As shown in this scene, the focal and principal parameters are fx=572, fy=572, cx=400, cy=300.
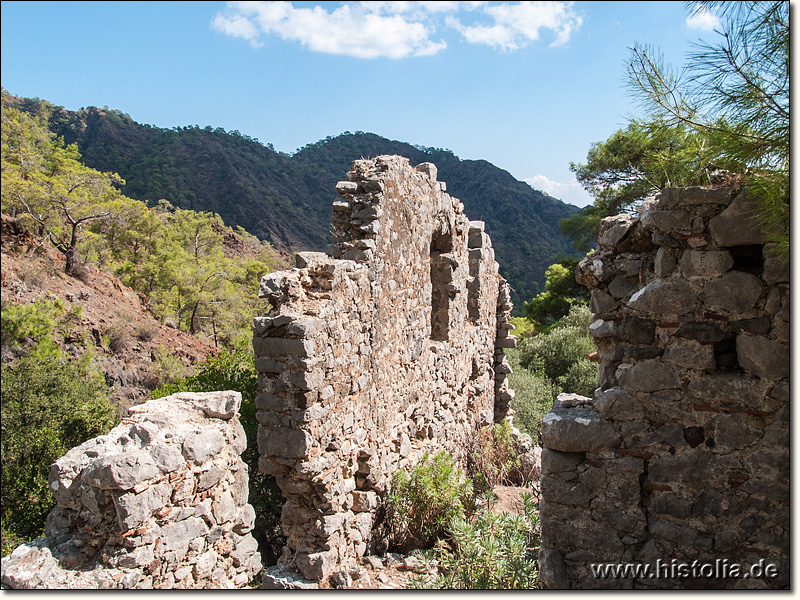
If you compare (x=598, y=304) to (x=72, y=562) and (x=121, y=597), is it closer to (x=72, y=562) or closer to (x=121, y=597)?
(x=121, y=597)

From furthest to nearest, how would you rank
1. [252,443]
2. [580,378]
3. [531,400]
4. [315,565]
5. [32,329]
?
[32,329], [580,378], [531,400], [252,443], [315,565]

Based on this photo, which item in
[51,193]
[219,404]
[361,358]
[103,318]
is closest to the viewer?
[219,404]

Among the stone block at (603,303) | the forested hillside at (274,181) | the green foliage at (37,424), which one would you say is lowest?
the green foliage at (37,424)

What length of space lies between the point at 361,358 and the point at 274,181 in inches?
1904

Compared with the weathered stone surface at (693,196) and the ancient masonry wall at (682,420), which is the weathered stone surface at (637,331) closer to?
the ancient masonry wall at (682,420)

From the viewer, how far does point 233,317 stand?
2266cm

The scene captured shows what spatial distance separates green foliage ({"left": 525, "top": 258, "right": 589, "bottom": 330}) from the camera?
2042 centimetres

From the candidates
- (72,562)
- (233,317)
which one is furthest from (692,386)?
(233,317)

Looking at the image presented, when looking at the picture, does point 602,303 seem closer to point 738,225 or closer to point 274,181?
point 738,225

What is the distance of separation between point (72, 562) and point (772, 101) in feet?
14.2

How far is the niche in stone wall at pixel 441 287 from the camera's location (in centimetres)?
802

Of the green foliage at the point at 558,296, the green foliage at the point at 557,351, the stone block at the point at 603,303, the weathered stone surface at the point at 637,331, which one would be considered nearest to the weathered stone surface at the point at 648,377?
the weathered stone surface at the point at 637,331

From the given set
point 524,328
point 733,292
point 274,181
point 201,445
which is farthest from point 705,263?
point 274,181

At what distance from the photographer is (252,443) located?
370 inches
